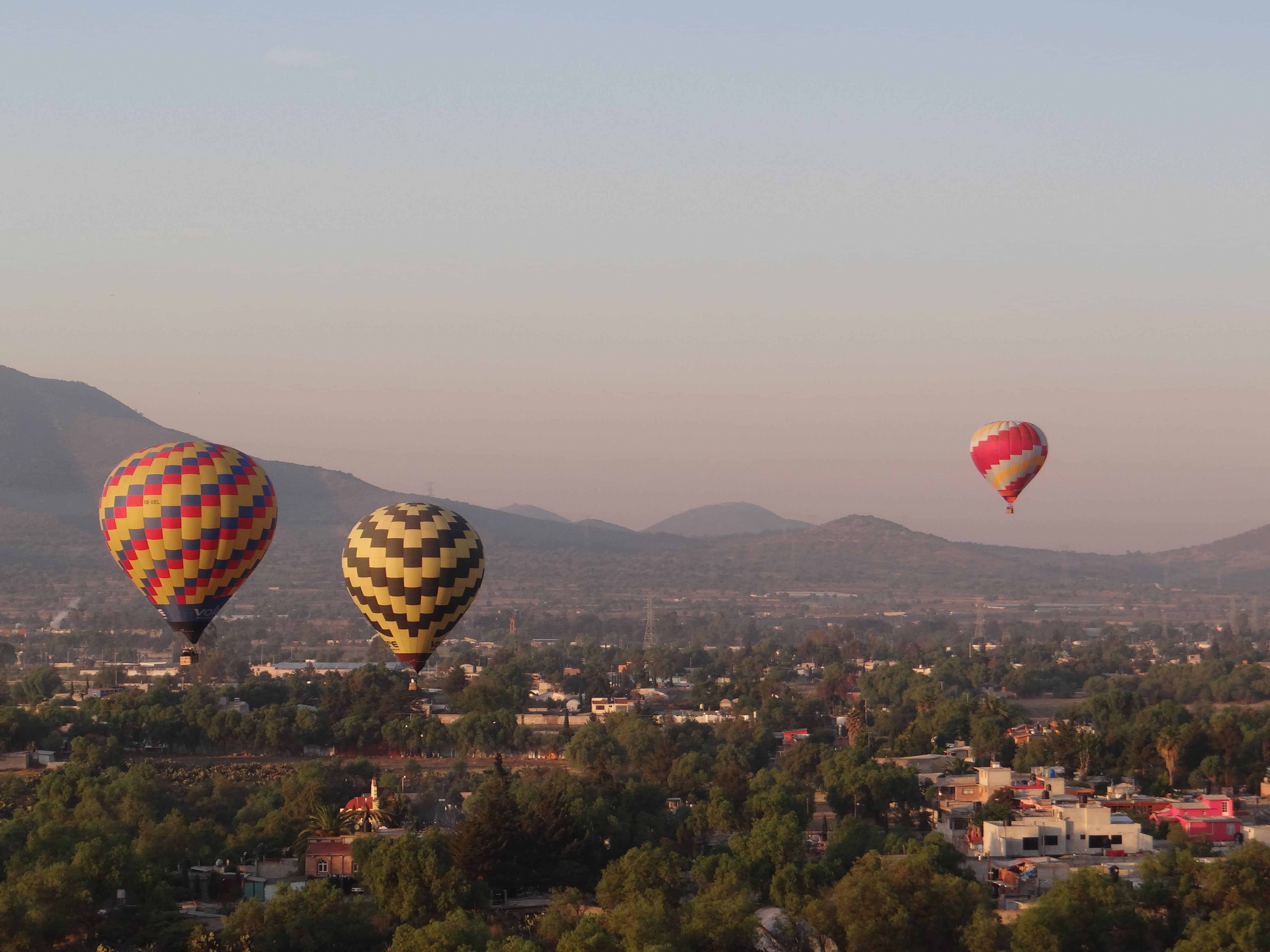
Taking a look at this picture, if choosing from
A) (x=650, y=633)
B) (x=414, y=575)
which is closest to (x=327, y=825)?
(x=414, y=575)

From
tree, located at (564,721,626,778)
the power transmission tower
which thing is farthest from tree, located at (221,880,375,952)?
the power transmission tower

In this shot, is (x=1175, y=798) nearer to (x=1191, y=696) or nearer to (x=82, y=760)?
(x=82, y=760)

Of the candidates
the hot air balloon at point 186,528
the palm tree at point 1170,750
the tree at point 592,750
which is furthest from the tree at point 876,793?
the hot air balloon at point 186,528

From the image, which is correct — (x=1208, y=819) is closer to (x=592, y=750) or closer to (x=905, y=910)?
(x=905, y=910)

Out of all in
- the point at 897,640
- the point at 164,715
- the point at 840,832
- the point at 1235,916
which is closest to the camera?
the point at 1235,916

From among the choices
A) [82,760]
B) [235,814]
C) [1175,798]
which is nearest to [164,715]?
[82,760]

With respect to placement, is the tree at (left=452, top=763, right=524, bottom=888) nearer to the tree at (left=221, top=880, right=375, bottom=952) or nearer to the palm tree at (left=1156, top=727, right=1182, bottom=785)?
the tree at (left=221, top=880, right=375, bottom=952)
